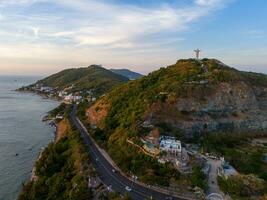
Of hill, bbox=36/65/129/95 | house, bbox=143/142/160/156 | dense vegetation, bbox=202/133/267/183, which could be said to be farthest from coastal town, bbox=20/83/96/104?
house, bbox=143/142/160/156

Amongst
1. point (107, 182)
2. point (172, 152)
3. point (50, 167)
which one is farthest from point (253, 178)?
point (50, 167)

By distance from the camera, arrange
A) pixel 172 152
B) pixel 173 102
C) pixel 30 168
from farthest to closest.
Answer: pixel 173 102 → pixel 30 168 → pixel 172 152

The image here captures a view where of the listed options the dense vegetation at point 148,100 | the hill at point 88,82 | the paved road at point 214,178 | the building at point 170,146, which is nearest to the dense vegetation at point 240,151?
the paved road at point 214,178

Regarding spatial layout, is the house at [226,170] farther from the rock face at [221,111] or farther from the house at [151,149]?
the rock face at [221,111]

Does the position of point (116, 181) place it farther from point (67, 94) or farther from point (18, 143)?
point (67, 94)

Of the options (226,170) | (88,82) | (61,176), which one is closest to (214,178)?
(226,170)

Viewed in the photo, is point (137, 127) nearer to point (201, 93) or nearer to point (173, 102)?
point (173, 102)

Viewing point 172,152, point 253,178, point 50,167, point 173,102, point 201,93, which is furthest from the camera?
point 201,93
